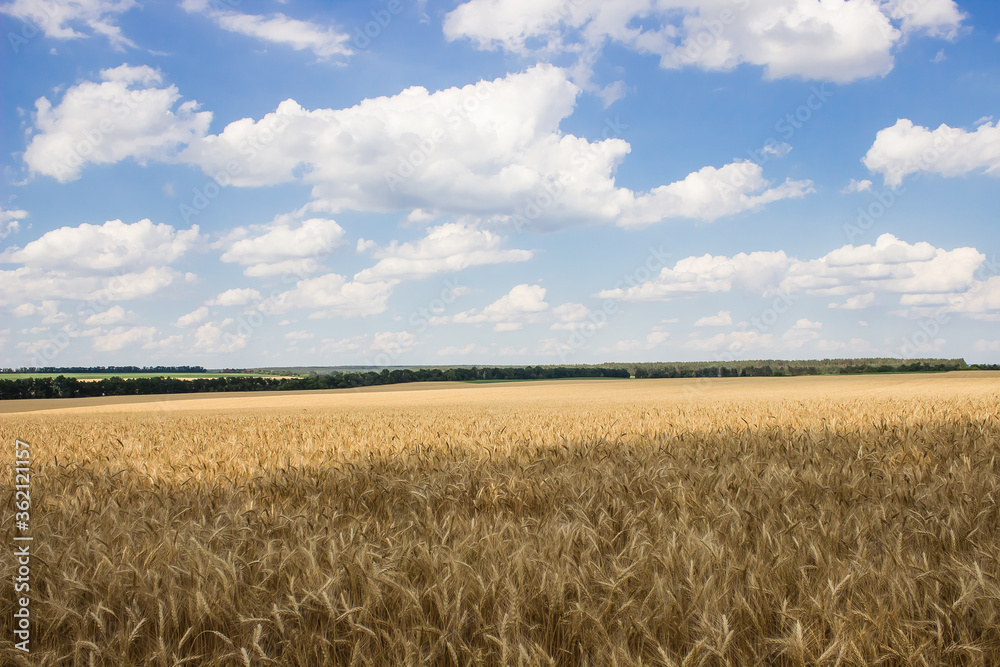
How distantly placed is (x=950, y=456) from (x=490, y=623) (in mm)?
5983

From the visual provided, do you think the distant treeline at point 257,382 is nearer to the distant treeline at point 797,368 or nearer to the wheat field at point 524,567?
the distant treeline at point 797,368

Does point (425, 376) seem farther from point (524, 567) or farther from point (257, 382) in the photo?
point (524, 567)

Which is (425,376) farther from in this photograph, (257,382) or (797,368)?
(797,368)

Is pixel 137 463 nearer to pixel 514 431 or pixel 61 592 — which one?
pixel 61 592

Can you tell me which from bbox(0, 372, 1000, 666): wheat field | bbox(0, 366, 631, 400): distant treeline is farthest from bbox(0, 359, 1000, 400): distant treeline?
bbox(0, 372, 1000, 666): wheat field

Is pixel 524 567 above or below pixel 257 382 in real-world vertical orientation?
above

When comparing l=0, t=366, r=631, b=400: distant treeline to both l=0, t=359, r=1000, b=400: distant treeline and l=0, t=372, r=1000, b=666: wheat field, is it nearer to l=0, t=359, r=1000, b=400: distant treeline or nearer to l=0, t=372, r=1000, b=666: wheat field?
l=0, t=359, r=1000, b=400: distant treeline

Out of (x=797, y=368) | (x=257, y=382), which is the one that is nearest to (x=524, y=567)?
(x=257, y=382)

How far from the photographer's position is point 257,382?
61.2 metres

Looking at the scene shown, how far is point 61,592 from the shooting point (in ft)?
8.42

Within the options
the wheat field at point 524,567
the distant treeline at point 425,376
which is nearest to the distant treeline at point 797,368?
the distant treeline at point 425,376

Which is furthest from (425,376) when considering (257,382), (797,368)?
(797,368)

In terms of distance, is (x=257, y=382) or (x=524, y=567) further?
(x=257, y=382)

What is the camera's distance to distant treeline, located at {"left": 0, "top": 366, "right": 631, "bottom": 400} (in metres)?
53.2
